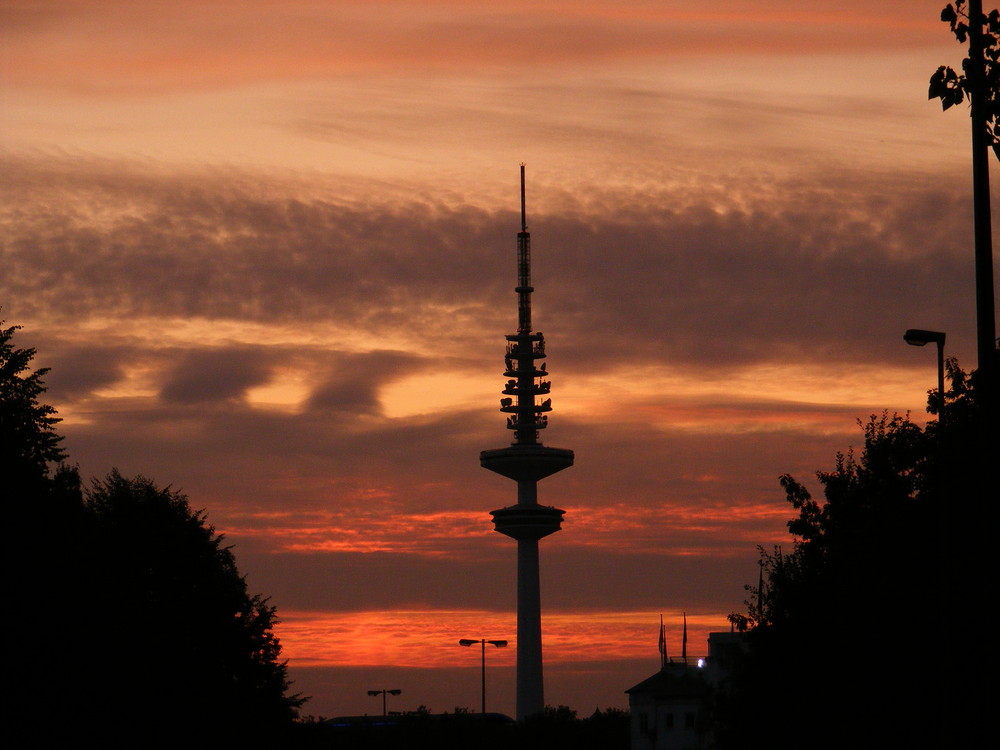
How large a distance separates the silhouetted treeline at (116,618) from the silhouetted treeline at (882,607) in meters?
18.3

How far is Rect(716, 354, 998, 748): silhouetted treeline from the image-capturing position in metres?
35.4

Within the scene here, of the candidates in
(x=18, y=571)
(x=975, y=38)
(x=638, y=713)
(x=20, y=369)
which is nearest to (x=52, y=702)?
(x=18, y=571)

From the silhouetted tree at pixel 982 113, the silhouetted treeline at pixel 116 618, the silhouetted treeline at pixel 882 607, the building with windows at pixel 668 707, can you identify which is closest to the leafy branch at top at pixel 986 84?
the silhouetted tree at pixel 982 113

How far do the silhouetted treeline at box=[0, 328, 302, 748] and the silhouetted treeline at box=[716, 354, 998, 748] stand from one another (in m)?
18.3

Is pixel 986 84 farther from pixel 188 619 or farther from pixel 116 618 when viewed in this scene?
pixel 188 619

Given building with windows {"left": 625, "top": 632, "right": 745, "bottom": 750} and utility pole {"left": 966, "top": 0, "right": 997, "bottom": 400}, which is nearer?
utility pole {"left": 966, "top": 0, "right": 997, "bottom": 400}

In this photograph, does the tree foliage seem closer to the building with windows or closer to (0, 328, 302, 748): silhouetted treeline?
(0, 328, 302, 748): silhouetted treeline

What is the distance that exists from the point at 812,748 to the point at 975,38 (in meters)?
32.0

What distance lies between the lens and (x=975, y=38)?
57.6ft

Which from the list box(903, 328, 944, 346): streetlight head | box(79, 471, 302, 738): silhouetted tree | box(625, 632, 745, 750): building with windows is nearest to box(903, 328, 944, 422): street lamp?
box(903, 328, 944, 346): streetlight head

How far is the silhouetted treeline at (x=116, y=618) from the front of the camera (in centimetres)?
3934

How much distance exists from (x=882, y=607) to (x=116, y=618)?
2110 centimetres

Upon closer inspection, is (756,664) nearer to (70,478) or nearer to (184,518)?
(70,478)

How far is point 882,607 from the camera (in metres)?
41.5
